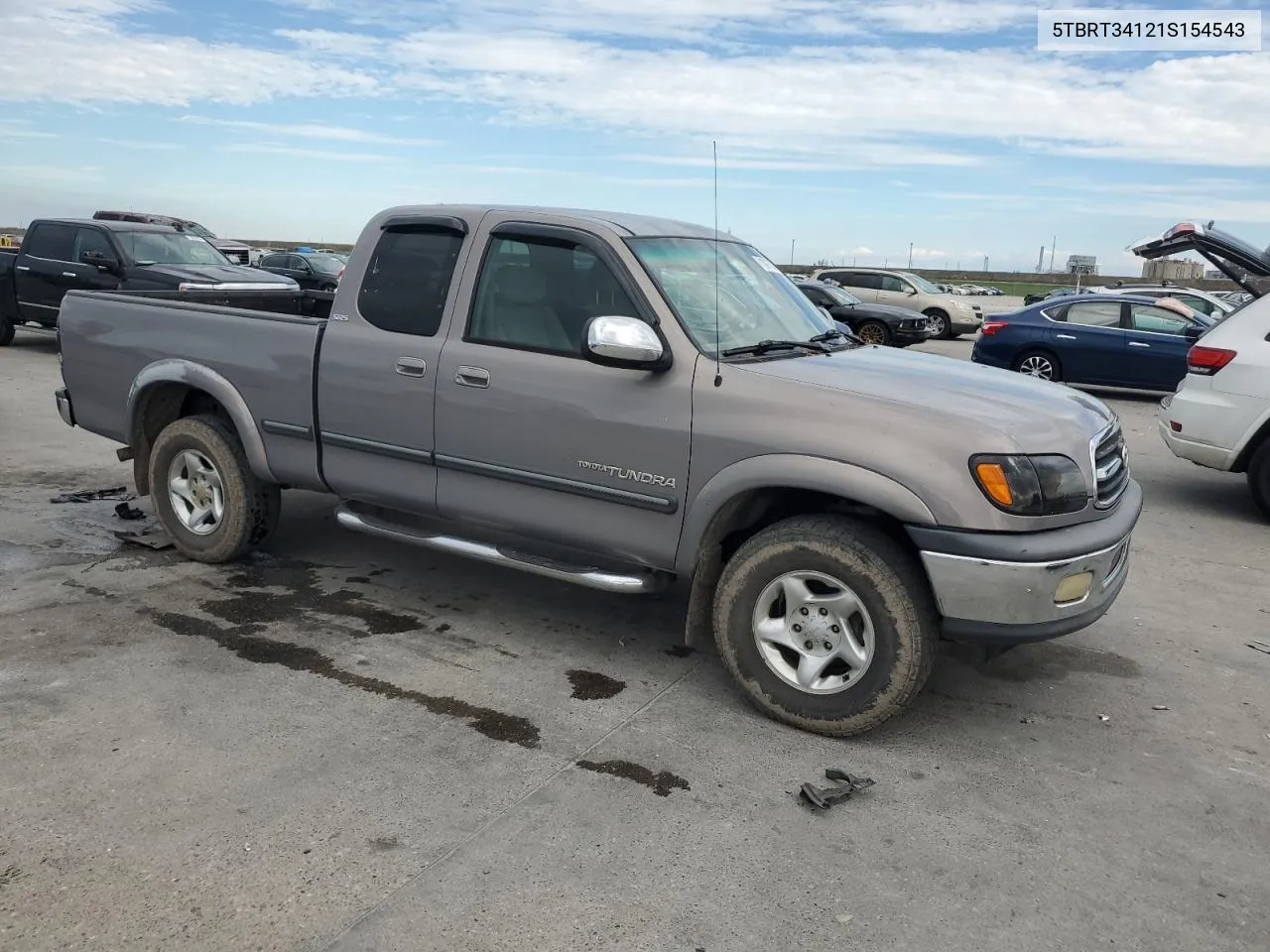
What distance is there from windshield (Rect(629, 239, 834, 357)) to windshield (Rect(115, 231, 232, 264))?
11.3 metres

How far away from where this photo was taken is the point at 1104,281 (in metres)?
84.3

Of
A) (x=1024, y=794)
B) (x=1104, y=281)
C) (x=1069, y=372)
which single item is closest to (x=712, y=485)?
(x=1024, y=794)

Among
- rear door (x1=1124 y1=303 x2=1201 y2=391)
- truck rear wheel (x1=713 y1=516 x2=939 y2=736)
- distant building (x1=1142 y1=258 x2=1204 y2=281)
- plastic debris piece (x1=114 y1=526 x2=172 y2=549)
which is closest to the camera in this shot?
truck rear wheel (x1=713 y1=516 x2=939 y2=736)

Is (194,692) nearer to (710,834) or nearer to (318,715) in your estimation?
(318,715)

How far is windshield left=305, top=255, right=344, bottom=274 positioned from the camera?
23.8 meters

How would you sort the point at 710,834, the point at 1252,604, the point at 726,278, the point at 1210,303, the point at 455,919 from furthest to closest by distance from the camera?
the point at 1210,303 < the point at 1252,604 < the point at 726,278 < the point at 710,834 < the point at 455,919

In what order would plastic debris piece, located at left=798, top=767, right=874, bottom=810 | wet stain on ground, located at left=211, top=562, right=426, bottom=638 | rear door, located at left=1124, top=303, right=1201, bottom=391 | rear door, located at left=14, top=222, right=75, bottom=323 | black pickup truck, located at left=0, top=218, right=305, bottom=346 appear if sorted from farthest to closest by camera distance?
rear door, located at left=14, top=222, right=75, bottom=323 < rear door, located at left=1124, top=303, right=1201, bottom=391 < black pickup truck, located at left=0, top=218, right=305, bottom=346 < wet stain on ground, located at left=211, top=562, right=426, bottom=638 < plastic debris piece, located at left=798, top=767, right=874, bottom=810

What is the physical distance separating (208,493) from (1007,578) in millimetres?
4132

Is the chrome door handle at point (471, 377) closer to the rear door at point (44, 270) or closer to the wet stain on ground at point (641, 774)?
the wet stain on ground at point (641, 774)

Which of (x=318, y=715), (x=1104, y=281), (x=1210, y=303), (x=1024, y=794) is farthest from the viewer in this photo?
(x=1104, y=281)

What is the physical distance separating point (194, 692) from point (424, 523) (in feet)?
4.32

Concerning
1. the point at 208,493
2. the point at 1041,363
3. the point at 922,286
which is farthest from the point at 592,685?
the point at 922,286

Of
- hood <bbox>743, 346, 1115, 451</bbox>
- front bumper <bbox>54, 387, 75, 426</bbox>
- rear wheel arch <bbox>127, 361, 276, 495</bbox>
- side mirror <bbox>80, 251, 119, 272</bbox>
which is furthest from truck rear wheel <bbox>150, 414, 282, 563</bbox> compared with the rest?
side mirror <bbox>80, 251, 119, 272</bbox>

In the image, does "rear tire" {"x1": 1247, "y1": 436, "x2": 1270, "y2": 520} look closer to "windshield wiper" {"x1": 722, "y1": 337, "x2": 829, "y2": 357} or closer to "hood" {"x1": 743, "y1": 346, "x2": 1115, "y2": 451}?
"hood" {"x1": 743, "y1": 346, "x2": 1115, "y2": 451}
